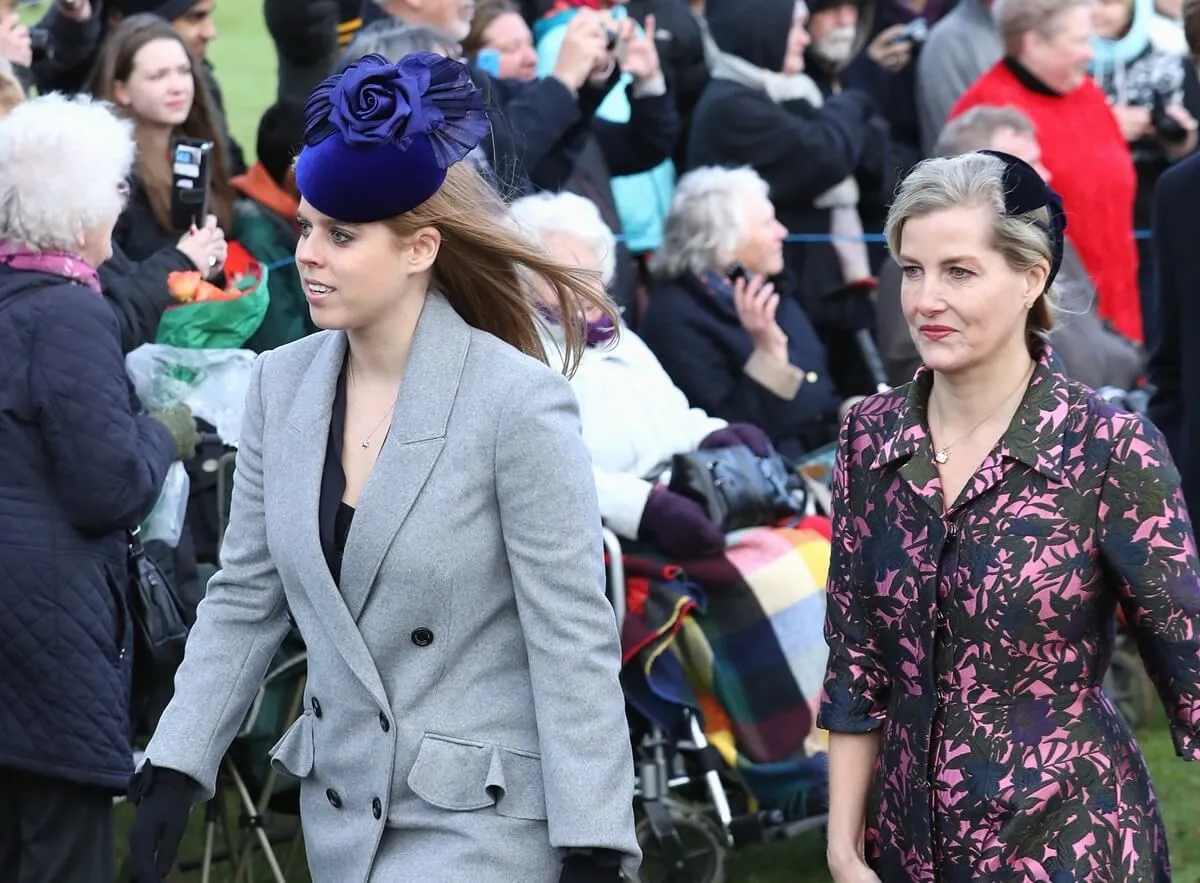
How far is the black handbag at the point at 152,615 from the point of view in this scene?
4.81m

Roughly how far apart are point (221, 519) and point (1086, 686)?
283 centimetres

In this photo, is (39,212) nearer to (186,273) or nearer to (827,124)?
(186,273)

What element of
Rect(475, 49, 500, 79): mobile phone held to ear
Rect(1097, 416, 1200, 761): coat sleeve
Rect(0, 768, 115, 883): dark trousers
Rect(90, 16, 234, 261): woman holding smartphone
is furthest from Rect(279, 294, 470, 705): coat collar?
Rect(475, 49, 500, 79): mobile phone held to ear

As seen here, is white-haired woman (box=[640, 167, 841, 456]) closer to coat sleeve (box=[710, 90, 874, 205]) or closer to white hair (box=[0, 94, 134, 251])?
coat sleeve (box=[710, 90, 874, 205])

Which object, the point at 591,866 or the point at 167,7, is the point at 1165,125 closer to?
the point at 167,7

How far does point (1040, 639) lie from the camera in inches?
125

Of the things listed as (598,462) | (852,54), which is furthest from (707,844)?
(852,54)

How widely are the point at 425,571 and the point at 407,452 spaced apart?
194 millimetres

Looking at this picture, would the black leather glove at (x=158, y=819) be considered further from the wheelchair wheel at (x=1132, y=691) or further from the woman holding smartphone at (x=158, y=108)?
the wheelchair wheel at (x=1132, y=691)

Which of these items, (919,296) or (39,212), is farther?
(39,212)

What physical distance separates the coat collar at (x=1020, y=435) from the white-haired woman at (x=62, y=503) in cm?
195

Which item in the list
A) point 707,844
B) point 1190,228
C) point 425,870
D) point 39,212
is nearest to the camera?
point 425,870

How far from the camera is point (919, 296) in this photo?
3.26 meters

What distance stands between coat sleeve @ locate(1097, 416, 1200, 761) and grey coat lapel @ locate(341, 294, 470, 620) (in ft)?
3.47
